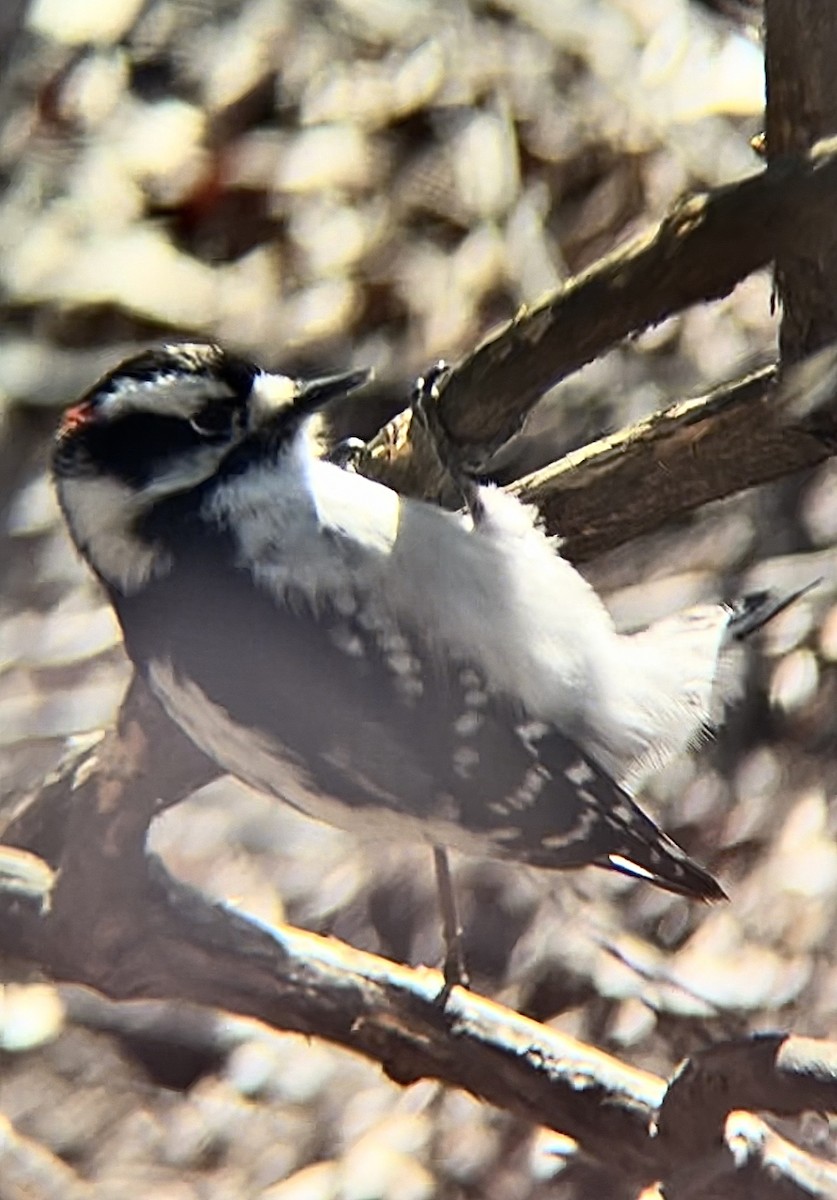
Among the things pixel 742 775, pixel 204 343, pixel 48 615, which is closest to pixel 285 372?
pixel 204 343

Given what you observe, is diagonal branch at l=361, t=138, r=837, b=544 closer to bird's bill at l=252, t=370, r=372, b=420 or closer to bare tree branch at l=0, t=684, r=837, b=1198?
bird's bill at l=252, t=370, r=372, b=420

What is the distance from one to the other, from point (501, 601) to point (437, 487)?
0.17ft

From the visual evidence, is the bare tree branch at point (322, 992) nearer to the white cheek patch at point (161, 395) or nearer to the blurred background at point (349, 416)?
the blurred background at point (349, 416)

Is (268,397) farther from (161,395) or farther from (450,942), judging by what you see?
(450,942)

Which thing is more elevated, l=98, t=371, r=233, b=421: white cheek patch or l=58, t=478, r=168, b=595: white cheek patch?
l=98, t=371, r=233, b=421: white cheek patch

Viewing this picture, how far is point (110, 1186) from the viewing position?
77 cm

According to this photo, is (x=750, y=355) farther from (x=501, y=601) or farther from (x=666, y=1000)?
(x=666, y=1000)

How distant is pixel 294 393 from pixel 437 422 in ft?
0.21

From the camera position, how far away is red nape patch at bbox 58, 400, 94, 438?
2.31 feet

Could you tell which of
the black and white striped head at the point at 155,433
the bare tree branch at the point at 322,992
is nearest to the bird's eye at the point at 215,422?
the black and white striped head at the point at 155,433

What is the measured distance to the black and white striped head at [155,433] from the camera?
694 millimetres

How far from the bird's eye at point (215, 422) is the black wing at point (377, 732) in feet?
0.14

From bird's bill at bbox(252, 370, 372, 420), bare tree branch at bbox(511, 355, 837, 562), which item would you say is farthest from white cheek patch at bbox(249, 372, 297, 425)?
bare tree branch at bbox(511, 355, 837, 562)

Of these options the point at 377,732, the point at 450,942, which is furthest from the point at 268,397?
the point at 450,942
